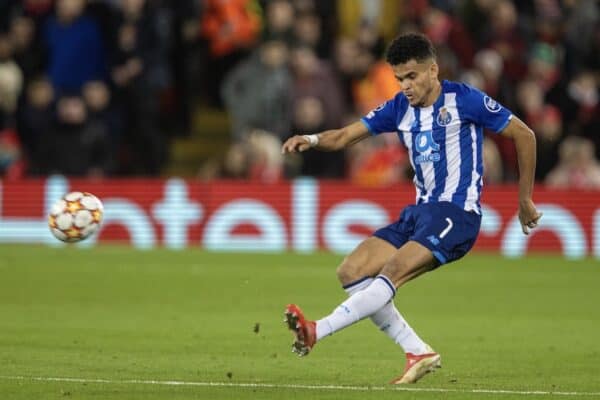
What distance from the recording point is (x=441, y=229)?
9.48 m

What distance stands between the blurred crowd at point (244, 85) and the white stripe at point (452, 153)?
11.0 metres

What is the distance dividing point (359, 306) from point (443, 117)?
54.7 inches

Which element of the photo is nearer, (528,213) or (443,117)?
(528,213)

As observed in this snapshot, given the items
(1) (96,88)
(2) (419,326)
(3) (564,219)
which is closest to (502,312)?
(2) (419,326)

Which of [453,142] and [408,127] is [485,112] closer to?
[453,142]

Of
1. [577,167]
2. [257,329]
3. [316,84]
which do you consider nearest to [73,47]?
[316,84]

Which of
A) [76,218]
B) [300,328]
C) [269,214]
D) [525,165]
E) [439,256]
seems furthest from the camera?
[269,214]

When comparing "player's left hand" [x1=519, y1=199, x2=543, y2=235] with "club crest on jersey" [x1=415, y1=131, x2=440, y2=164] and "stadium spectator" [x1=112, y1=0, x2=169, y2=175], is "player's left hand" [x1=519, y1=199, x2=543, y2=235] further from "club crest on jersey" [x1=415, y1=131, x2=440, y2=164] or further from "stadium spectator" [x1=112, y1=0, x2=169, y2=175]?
"stadium spectator" [x1=112, y1=0, x2=169, y2=175]

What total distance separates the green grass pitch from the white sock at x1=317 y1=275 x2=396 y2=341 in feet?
1.29

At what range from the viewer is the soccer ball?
11.2 meters

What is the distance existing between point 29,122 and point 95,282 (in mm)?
5371

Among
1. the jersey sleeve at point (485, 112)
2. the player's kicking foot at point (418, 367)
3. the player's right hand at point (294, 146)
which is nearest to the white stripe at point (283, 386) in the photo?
the player's kicking foot at point (418, 367)

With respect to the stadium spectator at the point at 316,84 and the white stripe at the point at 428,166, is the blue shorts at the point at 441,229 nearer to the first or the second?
the white stripe at the point at 428,166

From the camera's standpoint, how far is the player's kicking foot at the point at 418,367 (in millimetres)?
9516
